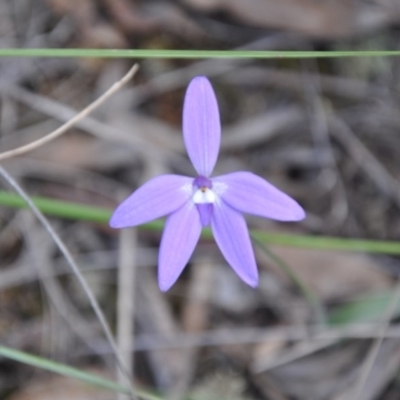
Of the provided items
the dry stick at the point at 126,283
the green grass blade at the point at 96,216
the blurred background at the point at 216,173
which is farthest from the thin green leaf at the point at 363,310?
the dry stick at the point at 126,283

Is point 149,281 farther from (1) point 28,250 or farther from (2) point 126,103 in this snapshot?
(2) point 126,103

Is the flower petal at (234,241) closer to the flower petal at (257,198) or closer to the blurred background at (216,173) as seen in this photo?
the flower petal at (257,198)

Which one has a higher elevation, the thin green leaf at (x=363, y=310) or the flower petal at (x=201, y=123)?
the flower petal at (x=201, y=123)

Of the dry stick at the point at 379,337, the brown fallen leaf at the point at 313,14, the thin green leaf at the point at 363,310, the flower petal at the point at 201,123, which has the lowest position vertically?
the dry stick at the point at 379,337

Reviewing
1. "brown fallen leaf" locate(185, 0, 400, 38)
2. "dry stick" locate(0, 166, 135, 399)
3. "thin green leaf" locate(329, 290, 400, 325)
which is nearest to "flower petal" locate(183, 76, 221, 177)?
"dry stick" locate(0, 166, 135, 399)

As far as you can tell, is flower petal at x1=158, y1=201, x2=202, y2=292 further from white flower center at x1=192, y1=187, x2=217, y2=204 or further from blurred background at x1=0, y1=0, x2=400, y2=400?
blurred background at x1=0, y1=0, x2=400, y2=400

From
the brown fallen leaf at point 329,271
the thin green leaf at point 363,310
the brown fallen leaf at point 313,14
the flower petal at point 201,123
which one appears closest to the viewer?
the flower petal at point 201,123
